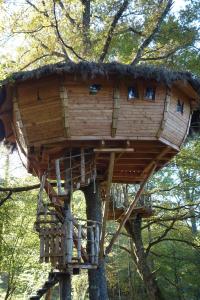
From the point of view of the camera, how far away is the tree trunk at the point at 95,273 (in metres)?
10.1

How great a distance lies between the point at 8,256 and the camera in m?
15.5

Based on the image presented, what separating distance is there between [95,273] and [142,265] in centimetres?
488

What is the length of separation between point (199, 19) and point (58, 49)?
4648mm

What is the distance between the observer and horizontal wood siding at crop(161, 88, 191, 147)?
991 centimetres

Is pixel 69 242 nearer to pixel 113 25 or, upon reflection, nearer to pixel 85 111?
pixel 85 111

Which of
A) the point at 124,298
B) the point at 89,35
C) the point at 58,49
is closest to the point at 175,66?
the point at 89,35

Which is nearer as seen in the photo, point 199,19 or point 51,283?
point 51,283

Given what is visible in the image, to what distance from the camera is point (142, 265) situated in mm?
14852

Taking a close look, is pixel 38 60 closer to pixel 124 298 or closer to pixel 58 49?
pixel 58 49

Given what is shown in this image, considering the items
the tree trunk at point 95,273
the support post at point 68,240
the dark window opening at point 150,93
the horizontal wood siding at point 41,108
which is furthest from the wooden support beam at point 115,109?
the tree trunk at point 95,273

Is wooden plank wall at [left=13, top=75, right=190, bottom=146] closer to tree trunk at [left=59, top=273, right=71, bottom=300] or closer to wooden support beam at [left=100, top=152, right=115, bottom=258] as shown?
wooden support beam at [left=100, top=152, right=115, bottom=258]

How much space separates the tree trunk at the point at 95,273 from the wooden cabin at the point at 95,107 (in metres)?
1.62

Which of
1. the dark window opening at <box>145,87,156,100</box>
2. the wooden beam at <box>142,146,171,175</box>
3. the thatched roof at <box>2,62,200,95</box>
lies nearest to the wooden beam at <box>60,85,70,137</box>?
the thatched roof at <box>2,62,200,95</box>

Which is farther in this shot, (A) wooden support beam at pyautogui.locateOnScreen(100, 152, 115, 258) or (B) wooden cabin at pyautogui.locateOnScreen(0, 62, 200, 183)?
(A) wooden support beam at pyautogui.locateOnScreen(100, 152, 115, 258)
